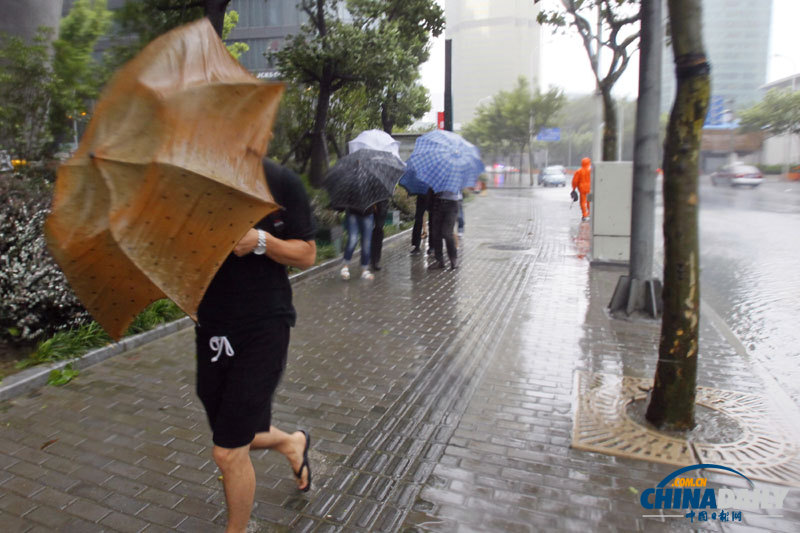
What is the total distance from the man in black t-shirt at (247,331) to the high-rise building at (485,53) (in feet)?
177

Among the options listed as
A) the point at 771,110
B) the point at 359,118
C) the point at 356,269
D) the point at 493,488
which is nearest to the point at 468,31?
the point at 771,110

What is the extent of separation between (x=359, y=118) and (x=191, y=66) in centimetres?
1228

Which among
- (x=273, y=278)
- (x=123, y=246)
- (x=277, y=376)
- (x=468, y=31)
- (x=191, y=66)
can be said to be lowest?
(x=277, y=376)

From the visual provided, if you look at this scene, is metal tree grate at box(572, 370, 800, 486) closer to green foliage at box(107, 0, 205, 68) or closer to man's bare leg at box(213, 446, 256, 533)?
man's bare leg at box(213, 446, 256, 533)

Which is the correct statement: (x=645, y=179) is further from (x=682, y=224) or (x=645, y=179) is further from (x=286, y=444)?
(x=286, y=444)

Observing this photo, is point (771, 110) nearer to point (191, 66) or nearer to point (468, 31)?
point (468, 31)

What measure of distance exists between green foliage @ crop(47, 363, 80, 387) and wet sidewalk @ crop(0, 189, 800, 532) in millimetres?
70

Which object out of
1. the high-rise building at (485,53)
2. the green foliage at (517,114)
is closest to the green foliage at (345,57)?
the green foliage at (517,114)

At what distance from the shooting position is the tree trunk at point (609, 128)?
14.7m

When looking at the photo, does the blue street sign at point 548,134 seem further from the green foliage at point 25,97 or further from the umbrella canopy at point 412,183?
the green foliage at point 25,97

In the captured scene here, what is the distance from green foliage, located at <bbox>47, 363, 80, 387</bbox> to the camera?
4.68 metres

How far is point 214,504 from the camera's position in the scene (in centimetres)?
315

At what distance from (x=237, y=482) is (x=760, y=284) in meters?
8.55

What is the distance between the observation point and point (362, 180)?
811cm
